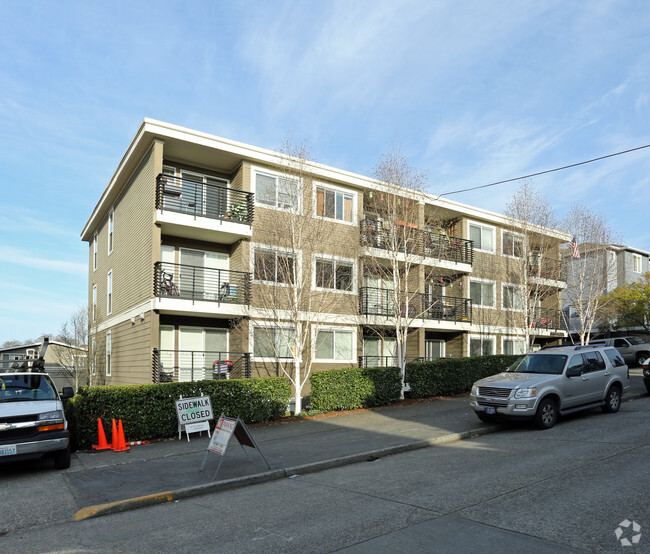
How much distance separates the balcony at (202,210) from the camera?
58.8 ft

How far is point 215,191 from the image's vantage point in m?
20.5

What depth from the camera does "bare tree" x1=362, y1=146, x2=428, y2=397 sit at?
2031 centimetres

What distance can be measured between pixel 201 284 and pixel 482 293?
15044 mm

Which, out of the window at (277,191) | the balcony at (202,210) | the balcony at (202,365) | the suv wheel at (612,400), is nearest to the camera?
the suv wheel at (612,400)

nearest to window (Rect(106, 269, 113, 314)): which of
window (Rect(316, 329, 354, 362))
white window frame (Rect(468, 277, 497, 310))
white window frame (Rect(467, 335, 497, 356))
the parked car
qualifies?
window (Rect(316, 329, 354, 362))

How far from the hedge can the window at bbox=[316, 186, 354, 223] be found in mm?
7691

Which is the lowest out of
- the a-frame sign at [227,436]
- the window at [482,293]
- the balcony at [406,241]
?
the a-frame sign at [227,436]

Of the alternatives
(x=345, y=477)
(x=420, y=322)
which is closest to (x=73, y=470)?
(x=345, y=477)

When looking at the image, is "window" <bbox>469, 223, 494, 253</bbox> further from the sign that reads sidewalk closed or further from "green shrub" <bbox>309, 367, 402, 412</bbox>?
the sign that reads sidewalk closed

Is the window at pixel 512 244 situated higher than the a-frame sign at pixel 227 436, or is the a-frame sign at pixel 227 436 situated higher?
the window at pixel 512 244

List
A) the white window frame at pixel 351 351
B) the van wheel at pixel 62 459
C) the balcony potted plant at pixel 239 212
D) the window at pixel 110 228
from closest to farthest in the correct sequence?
the van wheel at pixel 62 459
the balcony potted plant at pixel 239 212
the white window frame at pixel 351 351
the window at pixel 110 228

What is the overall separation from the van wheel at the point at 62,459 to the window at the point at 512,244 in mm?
22490

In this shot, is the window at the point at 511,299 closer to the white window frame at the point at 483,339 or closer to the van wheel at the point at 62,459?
the white window frame at the point at 483,339

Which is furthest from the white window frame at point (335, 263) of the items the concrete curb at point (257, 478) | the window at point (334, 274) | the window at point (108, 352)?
the window at point (108, 352)
